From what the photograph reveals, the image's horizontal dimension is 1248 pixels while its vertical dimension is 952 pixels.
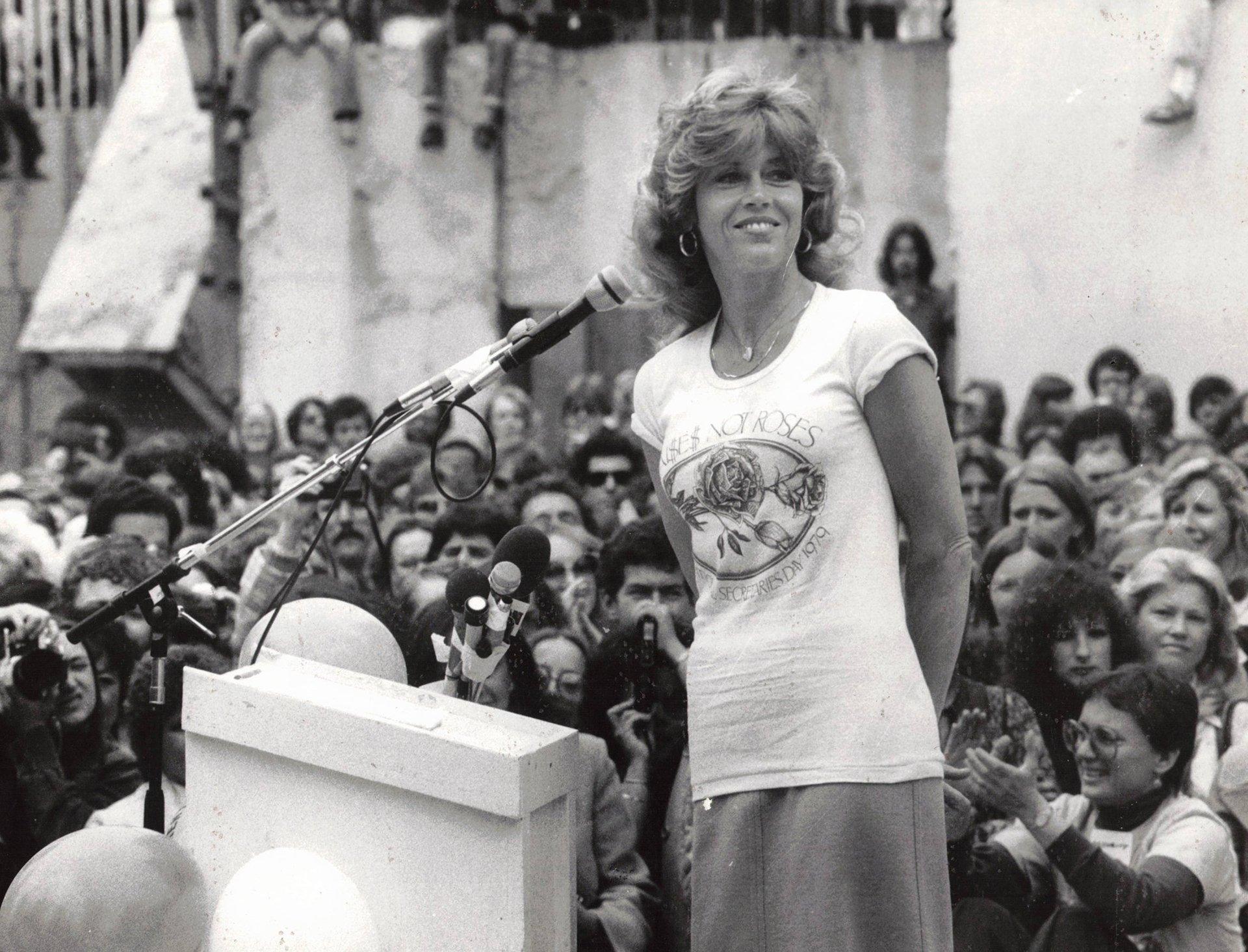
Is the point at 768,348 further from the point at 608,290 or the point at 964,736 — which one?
the point at 964,736

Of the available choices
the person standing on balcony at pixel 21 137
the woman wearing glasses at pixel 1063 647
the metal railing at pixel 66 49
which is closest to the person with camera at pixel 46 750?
the woman wearing glasses at pixel 1063 647

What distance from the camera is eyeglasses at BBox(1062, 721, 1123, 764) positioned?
3.61 meters

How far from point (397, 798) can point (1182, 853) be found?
1.80 meters

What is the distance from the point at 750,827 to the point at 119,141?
9.69 metres

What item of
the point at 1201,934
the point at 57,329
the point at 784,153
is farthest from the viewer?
the point at 57,329

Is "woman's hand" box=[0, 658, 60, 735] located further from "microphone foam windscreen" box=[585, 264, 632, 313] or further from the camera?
"microphone foam windscreen" box=[585, 264, 632, 313]

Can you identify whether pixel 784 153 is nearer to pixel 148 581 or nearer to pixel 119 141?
pixel 148 581

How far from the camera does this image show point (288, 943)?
242cm

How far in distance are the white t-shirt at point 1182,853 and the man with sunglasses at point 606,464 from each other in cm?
254

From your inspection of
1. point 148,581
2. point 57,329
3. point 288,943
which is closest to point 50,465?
point 57,329

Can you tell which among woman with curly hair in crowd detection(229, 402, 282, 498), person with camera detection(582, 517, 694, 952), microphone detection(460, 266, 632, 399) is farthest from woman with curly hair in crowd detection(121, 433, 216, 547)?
microphone detection(460, 266, 632, 399)

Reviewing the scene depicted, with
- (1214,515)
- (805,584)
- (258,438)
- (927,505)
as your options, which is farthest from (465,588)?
(258,438)

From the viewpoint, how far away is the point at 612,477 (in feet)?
20.0

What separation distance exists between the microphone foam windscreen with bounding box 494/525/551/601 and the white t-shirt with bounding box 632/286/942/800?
0.39 metres
